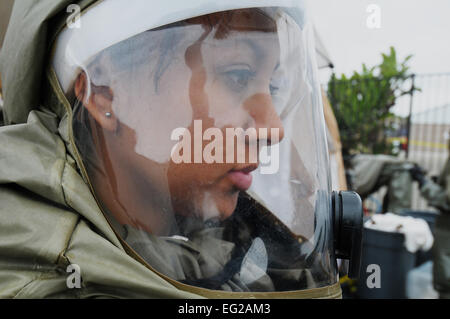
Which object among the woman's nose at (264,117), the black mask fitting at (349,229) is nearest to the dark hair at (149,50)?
the woman's nose at (264,117)

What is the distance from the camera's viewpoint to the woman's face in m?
0.87

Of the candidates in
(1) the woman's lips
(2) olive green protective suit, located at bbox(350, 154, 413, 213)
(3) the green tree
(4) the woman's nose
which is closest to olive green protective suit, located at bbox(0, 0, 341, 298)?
(1) the woman's lips

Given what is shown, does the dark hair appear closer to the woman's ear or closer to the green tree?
the woman's ear

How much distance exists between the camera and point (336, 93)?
4.68 metres

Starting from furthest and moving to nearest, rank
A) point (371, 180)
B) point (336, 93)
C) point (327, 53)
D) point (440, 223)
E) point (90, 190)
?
point (336, 93), point (371, 180), point (440, 223), point (327, 53), point (90, 190)

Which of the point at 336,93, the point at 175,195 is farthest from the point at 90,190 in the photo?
the point at 336,93

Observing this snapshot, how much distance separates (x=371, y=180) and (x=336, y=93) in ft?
3.88

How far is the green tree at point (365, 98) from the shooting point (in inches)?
182

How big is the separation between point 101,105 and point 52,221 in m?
0.29

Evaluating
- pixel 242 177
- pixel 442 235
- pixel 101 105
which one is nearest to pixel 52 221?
pixel 101 105

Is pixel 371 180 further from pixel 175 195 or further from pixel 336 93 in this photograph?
pixel 175 195

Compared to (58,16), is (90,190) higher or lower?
lower
